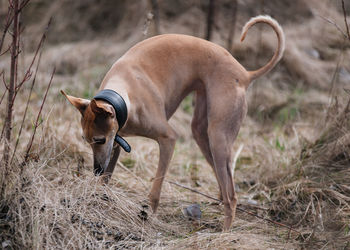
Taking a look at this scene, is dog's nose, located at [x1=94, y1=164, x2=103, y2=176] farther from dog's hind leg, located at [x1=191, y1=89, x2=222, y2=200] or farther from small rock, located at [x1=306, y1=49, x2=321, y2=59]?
small rock, located at [x1=306, y1=49, x2=321, y2=59]

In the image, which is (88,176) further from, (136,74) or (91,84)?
(91,84)

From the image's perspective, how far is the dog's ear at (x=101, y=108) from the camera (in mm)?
3233

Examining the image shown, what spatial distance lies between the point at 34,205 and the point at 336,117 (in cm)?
316

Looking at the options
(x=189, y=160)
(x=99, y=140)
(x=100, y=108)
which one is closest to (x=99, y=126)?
(x=99, y=140)

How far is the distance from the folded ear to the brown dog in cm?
15

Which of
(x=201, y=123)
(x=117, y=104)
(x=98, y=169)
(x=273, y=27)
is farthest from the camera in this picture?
(x=201, y=123)

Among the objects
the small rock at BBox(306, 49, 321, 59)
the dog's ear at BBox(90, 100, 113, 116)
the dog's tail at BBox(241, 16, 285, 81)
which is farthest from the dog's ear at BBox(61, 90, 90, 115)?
the small rock at BBox(306, 49, 321, 59)

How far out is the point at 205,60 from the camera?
412 cm

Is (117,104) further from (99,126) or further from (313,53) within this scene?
(313,53)

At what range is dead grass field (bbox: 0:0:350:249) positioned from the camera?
10.4 feet

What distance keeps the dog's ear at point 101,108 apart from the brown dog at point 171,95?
147 mm

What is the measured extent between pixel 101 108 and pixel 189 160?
255cm

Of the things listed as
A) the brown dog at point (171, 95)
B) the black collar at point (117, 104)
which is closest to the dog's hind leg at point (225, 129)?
the brown dog at point (171, 95)

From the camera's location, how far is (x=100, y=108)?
3252 millimetres
